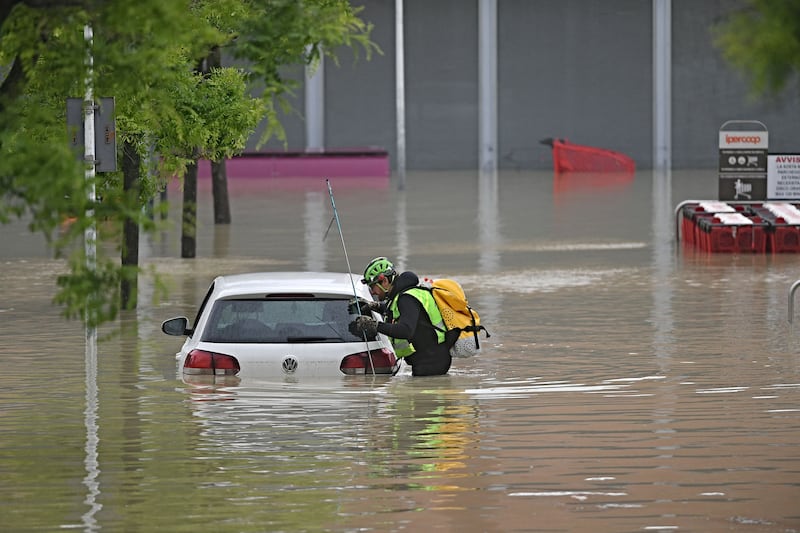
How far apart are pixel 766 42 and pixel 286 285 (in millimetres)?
6547

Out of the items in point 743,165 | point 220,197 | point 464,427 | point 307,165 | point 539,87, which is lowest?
point 464,427

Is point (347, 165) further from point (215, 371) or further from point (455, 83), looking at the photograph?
point (215, 371)

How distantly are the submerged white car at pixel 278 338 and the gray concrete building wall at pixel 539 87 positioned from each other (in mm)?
50824

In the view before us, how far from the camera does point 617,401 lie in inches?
505

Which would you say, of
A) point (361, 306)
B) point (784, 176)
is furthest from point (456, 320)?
point (784, 176)

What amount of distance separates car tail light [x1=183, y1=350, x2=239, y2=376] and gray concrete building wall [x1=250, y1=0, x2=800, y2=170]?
51.1m

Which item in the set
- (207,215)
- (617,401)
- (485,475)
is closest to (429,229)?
(207,215)

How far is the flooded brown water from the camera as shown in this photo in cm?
898

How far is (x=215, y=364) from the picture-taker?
12062 millimetres

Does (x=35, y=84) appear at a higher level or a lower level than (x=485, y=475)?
higher

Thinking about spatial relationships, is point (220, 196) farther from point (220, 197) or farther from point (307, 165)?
point (307, 165)

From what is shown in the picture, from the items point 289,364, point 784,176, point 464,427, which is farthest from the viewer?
point 784,176

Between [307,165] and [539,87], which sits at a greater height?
[539,87]

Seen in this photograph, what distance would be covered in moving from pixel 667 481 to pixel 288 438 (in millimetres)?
2608
